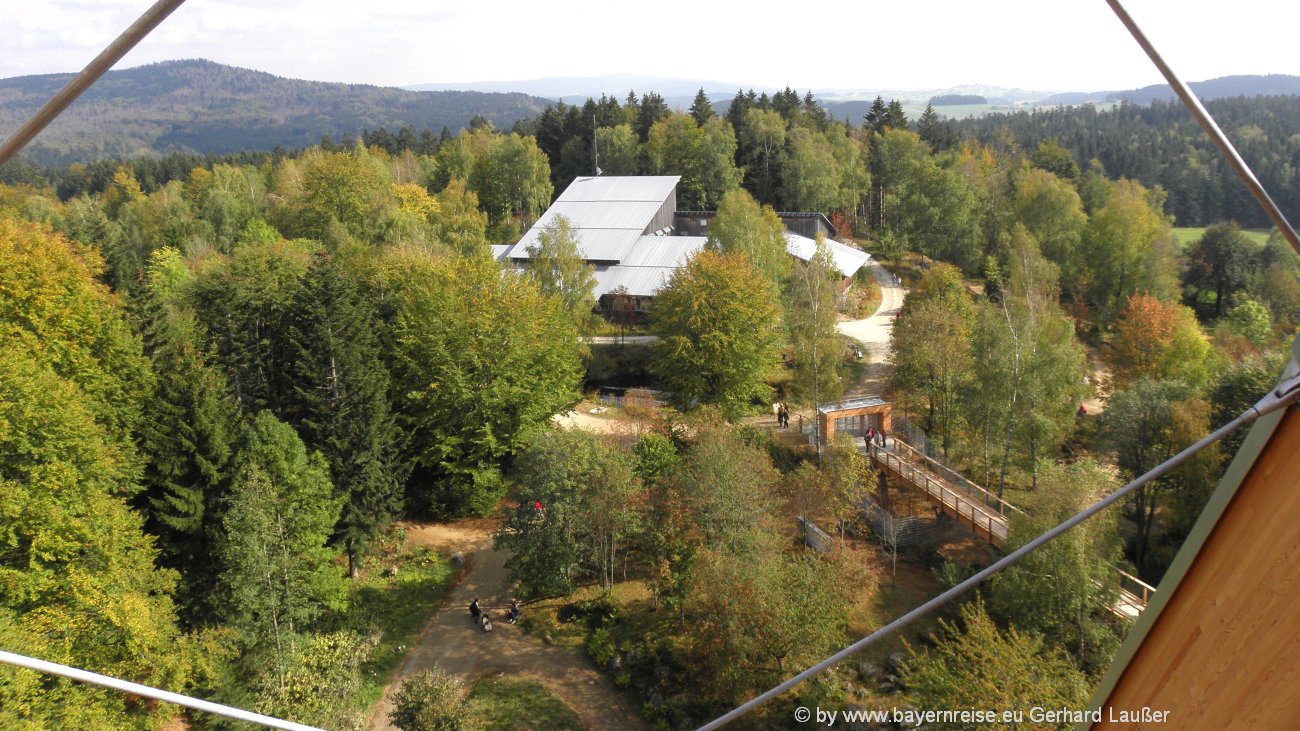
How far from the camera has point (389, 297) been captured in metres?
19.3

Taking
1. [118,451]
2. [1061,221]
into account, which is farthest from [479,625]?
[1061,221]

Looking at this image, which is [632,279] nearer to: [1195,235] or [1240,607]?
[1195,235]

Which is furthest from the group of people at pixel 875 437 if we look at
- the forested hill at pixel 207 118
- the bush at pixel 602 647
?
the forested hill at pixel 207 118

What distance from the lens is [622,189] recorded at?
1417 inches

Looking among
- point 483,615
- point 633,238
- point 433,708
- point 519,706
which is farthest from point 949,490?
point 633,238

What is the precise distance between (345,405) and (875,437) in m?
11.9

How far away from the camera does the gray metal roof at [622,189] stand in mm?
35000

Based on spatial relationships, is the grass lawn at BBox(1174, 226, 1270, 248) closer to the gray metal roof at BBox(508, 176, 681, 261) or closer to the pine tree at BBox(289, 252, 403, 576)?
the gray metal roof at BBox(508, 176, 681, 261)

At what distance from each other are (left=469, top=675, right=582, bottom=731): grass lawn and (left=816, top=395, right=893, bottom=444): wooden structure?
29.8ft

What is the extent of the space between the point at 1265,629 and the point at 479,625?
14.2 metres

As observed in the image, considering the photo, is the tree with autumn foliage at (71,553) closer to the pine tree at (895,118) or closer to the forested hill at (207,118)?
the pine tree at (895,118)

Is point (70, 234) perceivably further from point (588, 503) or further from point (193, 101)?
point (193, 101)

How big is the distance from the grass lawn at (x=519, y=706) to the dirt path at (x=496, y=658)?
18cm

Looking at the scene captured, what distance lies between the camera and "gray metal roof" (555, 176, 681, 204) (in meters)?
35.0
